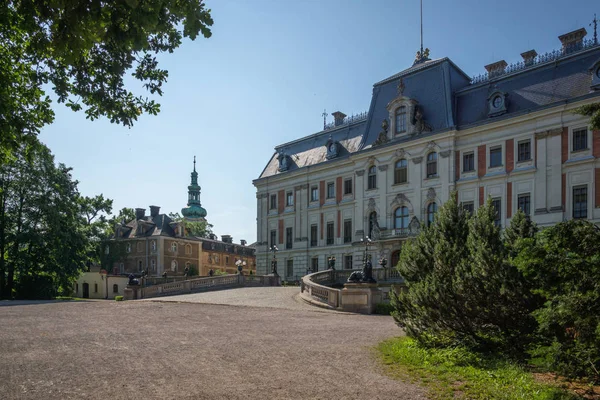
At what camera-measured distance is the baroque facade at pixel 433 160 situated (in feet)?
105

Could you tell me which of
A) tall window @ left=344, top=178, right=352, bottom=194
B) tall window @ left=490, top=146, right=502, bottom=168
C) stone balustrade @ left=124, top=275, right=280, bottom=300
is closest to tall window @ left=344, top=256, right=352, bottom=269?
tall window @ left=344, top=178, right=352, bottom=194

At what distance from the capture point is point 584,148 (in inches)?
1232

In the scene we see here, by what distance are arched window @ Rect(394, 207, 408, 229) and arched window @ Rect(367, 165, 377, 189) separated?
314cm

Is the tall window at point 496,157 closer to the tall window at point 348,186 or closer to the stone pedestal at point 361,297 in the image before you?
the tall window at point 348,186

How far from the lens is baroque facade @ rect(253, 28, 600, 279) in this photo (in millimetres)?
31922

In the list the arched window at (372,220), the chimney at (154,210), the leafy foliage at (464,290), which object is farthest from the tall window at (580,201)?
the chimney at (154,210)

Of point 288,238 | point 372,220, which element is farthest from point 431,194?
point 288,238

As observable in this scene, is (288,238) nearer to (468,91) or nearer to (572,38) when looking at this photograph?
(468,91)

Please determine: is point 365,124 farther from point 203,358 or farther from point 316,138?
point 203,358

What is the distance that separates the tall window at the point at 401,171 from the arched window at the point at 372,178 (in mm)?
2056

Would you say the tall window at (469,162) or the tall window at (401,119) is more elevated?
the tall window at (401,119)

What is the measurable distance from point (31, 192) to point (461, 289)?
3928cm

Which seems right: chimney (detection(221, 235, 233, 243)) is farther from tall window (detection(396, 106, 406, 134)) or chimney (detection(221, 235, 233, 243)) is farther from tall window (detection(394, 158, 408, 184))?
tall window (detection(396, 106, 406, 134))

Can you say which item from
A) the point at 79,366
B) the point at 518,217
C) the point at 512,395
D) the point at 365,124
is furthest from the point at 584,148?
the point at 79,366
